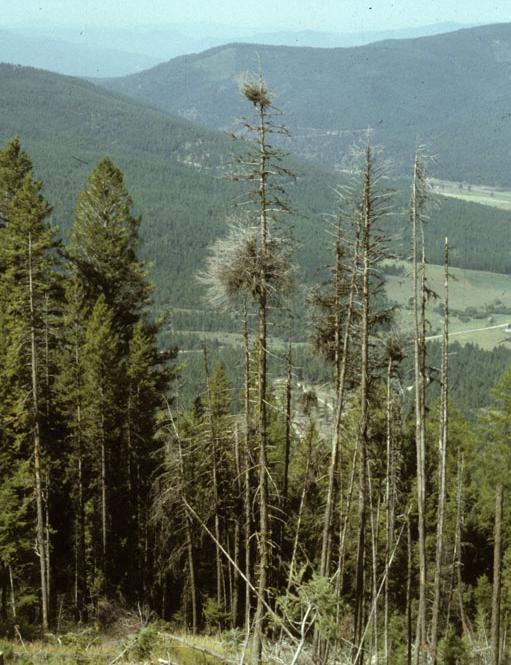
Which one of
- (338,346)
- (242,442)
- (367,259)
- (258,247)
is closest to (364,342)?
(338,346)

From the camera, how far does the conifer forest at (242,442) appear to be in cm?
1480

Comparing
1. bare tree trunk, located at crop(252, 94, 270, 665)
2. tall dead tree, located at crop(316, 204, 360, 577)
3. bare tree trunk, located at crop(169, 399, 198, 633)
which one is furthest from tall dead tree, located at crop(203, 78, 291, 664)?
bare tree trunk, located at crop(169, 399, 198, 633)

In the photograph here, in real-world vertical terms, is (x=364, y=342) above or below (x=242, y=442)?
above

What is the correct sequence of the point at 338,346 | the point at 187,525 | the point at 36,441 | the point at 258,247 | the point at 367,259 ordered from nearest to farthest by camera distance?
the point at 258,247 < the point at 367,259 < the point at 338,346 < the point at 36,441 < the point at 187,525

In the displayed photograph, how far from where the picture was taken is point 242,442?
23297 mm

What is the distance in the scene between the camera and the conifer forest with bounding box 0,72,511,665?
14797 mm

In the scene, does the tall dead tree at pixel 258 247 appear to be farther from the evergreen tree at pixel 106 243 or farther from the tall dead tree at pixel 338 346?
the evergreen tree at pixel 106 243

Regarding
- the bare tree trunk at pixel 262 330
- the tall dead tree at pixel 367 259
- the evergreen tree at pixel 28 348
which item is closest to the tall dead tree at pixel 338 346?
the tall dead tree at pixel 367 259

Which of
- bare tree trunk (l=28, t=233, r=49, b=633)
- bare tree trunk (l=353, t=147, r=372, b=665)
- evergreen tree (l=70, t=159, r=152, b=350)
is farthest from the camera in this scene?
evergreen tree (l=70, t=159, r=152, b=350)

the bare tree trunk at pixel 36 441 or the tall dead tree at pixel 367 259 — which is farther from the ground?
the tall dead tree at pixel 367 259

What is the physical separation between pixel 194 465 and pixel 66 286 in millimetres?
8405

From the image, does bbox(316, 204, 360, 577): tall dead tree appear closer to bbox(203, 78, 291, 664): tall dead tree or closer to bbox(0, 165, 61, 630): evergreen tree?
bbox(203, 78, 291, 664): tall dead tree

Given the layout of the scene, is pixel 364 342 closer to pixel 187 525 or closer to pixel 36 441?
pixel 36 441

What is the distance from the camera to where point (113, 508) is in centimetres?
3014
